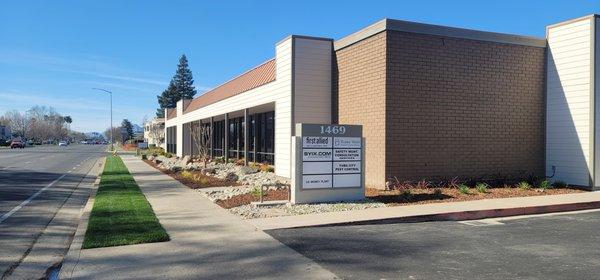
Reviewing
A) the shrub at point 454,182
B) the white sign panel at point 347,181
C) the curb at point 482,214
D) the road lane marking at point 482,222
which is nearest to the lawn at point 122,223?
the curb at point 482,214

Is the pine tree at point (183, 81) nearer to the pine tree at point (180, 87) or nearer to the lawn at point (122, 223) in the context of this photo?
the pine tree at point (180, 87)

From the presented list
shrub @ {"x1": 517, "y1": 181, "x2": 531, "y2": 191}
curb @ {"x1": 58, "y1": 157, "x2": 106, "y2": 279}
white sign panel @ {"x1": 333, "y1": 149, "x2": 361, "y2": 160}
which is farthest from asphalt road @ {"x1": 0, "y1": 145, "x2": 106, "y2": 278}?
shrub @ {"x1": 517, "y1": 181, "x2": 531, "y2": 191}

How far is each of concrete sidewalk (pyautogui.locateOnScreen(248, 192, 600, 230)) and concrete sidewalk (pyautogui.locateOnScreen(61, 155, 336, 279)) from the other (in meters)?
0.92

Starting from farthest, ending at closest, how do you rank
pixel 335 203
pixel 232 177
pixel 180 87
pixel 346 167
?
pixel 180 87 → pixel 232 177 → pixel 346 167 → pixel 335 203

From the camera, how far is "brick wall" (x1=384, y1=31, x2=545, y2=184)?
47.1ft

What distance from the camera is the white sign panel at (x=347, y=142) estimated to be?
1228 centimetres

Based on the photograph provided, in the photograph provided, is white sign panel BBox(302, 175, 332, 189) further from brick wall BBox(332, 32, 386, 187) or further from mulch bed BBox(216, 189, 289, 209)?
brick wall BBox(332, 32, 386, 187)

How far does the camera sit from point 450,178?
1491 centimetres

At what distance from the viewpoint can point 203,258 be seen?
7102mm

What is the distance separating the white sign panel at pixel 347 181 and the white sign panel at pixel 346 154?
44 centimetres

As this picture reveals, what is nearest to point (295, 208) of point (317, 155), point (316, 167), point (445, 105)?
point (316, 167)

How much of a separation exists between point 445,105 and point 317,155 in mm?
5021

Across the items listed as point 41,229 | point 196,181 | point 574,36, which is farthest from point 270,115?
point 41,229

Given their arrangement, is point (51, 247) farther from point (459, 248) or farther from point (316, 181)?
point (459, 248)
